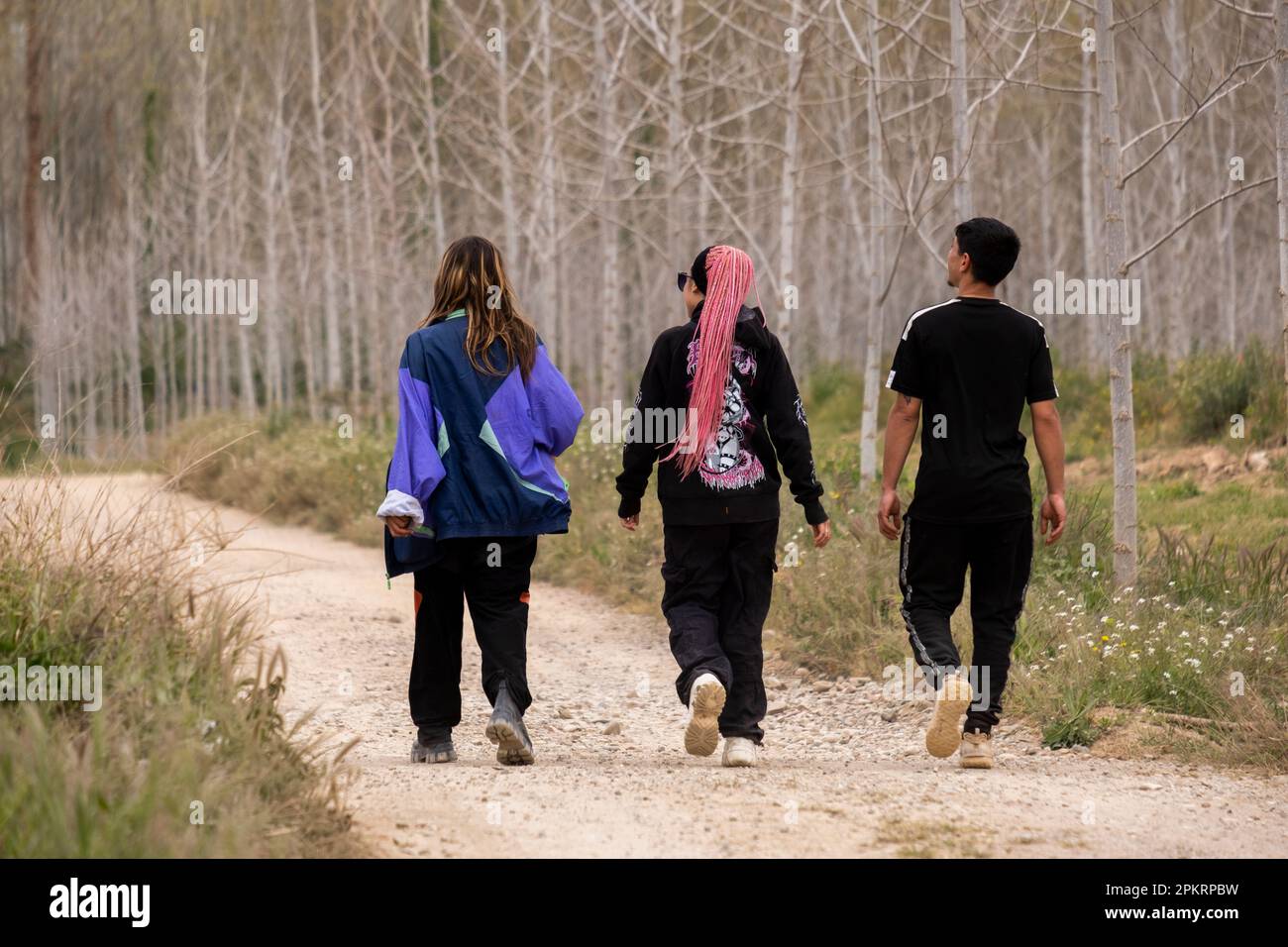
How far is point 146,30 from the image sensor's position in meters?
26.6

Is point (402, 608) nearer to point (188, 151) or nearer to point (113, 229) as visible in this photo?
point (188, 151)

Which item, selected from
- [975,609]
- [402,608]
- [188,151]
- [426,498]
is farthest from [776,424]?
[188,151]

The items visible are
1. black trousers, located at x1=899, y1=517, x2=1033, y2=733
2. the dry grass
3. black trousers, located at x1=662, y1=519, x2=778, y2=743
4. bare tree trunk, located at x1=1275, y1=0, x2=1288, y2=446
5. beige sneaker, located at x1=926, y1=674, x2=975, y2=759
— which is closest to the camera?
the dry grass

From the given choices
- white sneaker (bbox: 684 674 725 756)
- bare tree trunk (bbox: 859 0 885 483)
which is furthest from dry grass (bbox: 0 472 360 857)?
bare tree trunk (bbox: 859 0 885 483)

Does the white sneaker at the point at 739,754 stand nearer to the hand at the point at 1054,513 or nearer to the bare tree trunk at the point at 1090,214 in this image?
the hand at the point at 1054,513

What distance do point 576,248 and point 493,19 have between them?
415 inches

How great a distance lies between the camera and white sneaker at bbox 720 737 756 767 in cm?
494

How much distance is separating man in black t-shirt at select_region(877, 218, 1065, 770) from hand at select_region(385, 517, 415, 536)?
5.30 feet

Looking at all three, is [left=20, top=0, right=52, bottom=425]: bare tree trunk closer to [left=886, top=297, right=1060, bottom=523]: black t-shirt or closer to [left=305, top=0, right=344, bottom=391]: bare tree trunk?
[left=305, top=0, right=344, bottom=391]: bare tree trunk

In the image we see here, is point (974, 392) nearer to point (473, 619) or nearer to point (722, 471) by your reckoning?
point (722, 471)

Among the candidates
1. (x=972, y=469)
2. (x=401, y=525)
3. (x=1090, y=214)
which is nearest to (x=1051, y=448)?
(x=972, y=469)

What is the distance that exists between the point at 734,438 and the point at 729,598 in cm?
59

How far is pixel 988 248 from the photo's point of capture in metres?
4.80

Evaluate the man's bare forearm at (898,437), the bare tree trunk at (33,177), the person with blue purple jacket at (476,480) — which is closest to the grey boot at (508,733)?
the person with blue purple jacket at (476,480)
